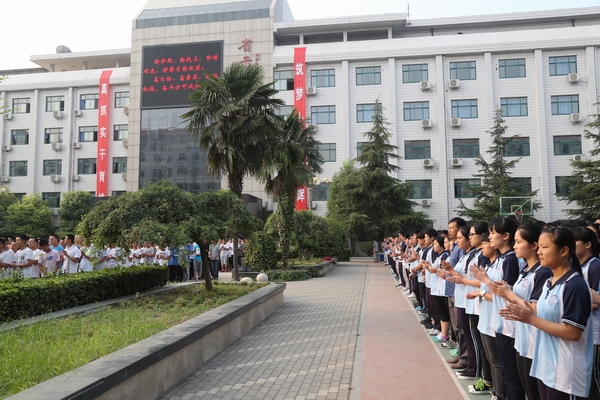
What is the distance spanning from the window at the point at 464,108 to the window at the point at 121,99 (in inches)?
1038

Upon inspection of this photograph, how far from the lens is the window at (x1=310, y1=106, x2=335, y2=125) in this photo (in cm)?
3497

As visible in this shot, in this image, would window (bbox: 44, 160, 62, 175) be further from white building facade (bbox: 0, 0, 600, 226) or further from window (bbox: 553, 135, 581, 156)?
window (bbox: 553, 135, 581, 156)

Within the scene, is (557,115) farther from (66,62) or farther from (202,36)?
(66,62)

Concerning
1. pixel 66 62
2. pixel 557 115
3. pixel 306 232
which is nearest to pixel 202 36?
pixel 66 62

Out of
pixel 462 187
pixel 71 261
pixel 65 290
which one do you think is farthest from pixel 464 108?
pixel 65 290

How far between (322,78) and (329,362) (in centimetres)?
3154

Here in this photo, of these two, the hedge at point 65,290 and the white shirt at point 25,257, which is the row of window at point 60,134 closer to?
the white shirt at point 25,257

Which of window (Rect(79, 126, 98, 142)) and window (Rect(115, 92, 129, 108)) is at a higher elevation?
window (Rect(115, 92, 129, 108))

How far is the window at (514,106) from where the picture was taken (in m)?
32.9

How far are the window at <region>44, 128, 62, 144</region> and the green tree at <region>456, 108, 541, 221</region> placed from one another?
109 feet

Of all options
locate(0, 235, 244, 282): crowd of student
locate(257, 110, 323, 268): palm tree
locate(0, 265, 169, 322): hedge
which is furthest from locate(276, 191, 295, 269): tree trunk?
locate(0, 265, 169, 322): hedge

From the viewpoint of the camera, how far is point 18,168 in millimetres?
39281

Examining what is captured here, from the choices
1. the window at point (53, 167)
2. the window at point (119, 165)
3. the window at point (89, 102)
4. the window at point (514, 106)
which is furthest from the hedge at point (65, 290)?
the window at point (53, 167)

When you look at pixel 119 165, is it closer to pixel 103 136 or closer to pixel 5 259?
pixel 103 136
